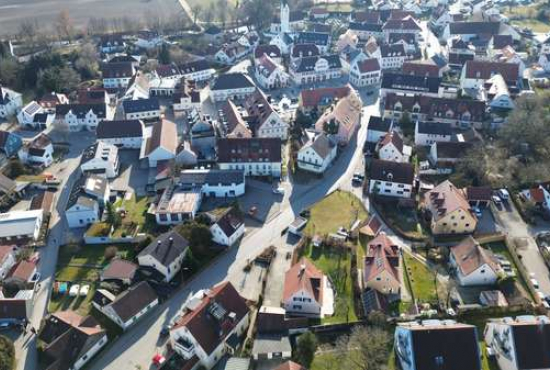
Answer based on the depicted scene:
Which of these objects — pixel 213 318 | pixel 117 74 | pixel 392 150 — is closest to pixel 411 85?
pixel 392 150

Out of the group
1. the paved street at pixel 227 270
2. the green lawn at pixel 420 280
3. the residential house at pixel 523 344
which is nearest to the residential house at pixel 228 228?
the paved street at pixel 227 270

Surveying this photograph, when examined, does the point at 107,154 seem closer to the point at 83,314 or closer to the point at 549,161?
the point at 83,314

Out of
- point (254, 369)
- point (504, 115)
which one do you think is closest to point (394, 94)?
point (504, 115)

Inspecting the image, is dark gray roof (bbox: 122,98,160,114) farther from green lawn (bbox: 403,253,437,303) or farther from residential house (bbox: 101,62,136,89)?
green lawn (bbox: 403,253,437,303)

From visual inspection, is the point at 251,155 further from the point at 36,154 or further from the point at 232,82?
the point at 36,154

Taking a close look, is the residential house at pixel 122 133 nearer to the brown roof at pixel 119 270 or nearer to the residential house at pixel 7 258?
the residential house at pixel 7 258

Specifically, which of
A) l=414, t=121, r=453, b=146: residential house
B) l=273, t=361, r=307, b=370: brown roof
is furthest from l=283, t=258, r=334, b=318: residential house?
l=414, t=121, r=453, b=146: residential house
